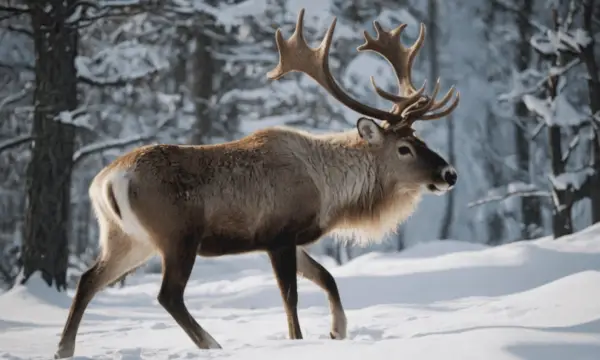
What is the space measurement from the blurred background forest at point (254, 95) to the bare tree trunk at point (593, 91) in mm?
21

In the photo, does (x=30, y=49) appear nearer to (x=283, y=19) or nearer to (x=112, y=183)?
(x=283, y=19)

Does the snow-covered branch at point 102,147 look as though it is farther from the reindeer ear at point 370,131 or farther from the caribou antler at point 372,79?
the reindeer ear at point 370,131

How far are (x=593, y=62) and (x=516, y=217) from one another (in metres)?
13.3

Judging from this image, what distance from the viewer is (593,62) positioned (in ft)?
36.7

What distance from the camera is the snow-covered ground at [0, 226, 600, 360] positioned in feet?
12.0

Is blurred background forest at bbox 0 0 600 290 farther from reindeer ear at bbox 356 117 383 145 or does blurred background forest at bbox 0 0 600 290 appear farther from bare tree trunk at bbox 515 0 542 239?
reindeer ear at bbox 356 117 383 145

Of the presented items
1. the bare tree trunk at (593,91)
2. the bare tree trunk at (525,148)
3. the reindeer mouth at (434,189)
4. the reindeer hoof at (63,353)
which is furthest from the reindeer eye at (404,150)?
the bare tree trunk at (525,148)

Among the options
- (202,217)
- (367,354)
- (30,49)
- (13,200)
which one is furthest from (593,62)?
(13,200)

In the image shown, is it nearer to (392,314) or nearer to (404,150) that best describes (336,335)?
(392,314)

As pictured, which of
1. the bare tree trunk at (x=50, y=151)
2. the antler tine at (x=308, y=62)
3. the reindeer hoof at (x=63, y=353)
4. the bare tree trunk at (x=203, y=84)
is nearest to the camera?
the reindeer hoof at (x=63, y=353)

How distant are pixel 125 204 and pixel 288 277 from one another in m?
1.13

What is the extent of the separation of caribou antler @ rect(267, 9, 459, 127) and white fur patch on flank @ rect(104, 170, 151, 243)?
1642 mm

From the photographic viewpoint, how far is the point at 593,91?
11.5 metres

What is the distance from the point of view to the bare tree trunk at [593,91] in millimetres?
11227
